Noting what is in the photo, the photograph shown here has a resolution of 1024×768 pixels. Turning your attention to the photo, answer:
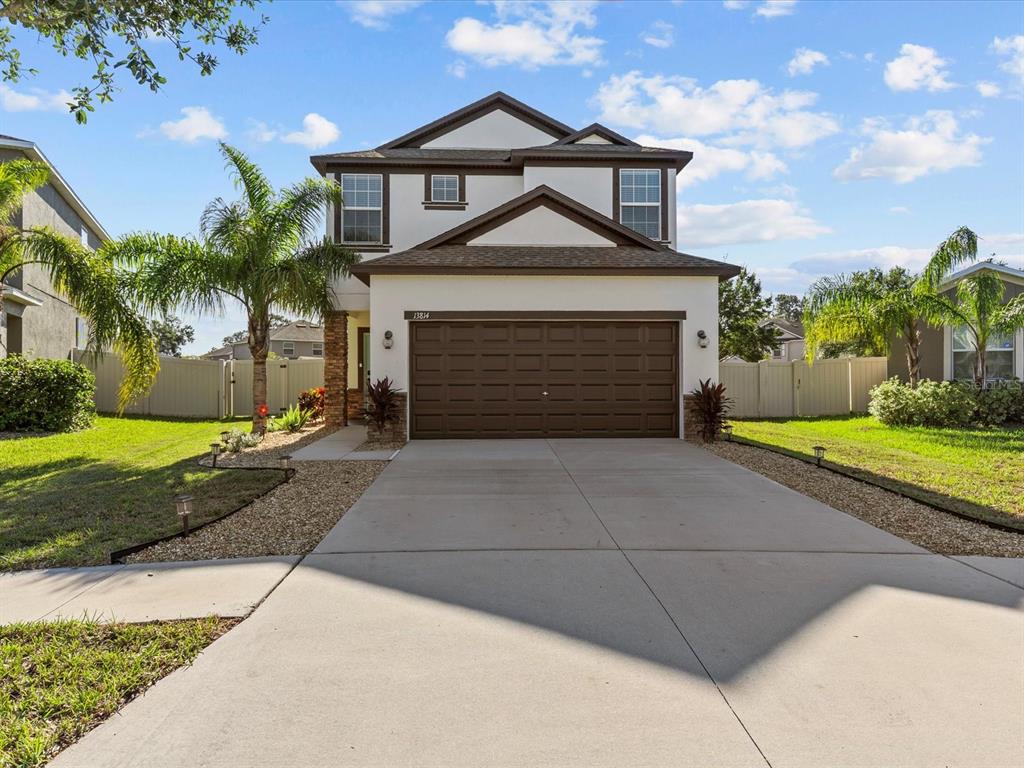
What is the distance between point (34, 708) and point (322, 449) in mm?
8940

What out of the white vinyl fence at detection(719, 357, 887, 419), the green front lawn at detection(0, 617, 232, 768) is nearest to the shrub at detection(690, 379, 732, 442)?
the white vinyl fence at detection(719, 357, 887, 419)

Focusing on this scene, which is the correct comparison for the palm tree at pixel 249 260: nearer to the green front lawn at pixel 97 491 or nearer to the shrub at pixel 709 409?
the green front lawn at pixel 97 491

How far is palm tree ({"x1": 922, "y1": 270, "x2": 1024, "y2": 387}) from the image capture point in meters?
15.9

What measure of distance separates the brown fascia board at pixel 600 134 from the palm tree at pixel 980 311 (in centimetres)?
894

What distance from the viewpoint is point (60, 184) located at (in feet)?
66.7

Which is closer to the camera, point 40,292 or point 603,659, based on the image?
point 603,659

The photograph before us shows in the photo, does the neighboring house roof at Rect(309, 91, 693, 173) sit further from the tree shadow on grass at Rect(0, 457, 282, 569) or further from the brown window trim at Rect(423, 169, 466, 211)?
the tree shadow on grass at Rect(0, 457, 282, 569)

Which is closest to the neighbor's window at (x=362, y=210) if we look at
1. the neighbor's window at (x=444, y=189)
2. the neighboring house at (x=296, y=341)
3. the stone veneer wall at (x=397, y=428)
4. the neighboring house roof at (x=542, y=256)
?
the neighbor's window at (x=444, y=189)

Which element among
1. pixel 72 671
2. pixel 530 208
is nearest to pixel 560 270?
pixel 530 208

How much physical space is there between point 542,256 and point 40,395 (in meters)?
11.7

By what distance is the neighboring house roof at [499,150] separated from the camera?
1666 centimetres

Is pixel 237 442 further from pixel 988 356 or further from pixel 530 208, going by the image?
pixel 988 356

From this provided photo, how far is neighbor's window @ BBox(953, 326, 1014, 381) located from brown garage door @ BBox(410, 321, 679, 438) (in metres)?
10.6

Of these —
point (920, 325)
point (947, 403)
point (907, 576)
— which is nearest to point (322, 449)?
point (907, 576)
